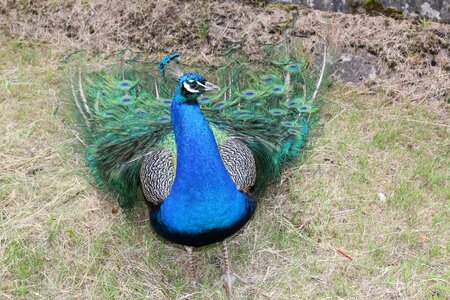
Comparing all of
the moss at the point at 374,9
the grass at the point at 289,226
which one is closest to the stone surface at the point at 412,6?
the moss at the point at 374,9

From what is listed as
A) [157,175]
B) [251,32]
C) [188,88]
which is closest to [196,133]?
[188,88]

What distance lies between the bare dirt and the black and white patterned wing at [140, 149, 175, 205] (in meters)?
1.50

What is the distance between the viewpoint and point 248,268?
3.19m

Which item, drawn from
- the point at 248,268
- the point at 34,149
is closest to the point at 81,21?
the point at 34,149

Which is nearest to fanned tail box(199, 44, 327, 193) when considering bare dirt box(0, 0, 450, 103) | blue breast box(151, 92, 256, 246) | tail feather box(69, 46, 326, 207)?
tail feather box(69, 46, 326, 207)

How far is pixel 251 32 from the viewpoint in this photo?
470 centimetres

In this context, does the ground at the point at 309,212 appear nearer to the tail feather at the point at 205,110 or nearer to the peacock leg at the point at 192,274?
the peacock leg at the point at 192,274

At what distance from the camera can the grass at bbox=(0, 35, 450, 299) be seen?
3.03 meters

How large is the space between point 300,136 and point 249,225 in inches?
25.1

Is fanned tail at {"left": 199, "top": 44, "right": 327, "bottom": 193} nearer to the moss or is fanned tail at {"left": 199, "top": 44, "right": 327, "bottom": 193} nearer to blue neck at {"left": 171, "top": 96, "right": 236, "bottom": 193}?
blue neck at {"left": 171, "top": 96, "right": 236, "bottom": 193}

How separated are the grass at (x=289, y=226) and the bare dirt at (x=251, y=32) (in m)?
0.33

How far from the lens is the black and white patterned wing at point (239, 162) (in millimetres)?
2811

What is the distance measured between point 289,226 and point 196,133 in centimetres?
117

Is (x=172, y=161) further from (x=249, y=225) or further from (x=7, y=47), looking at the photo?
(x=7, y=47)
